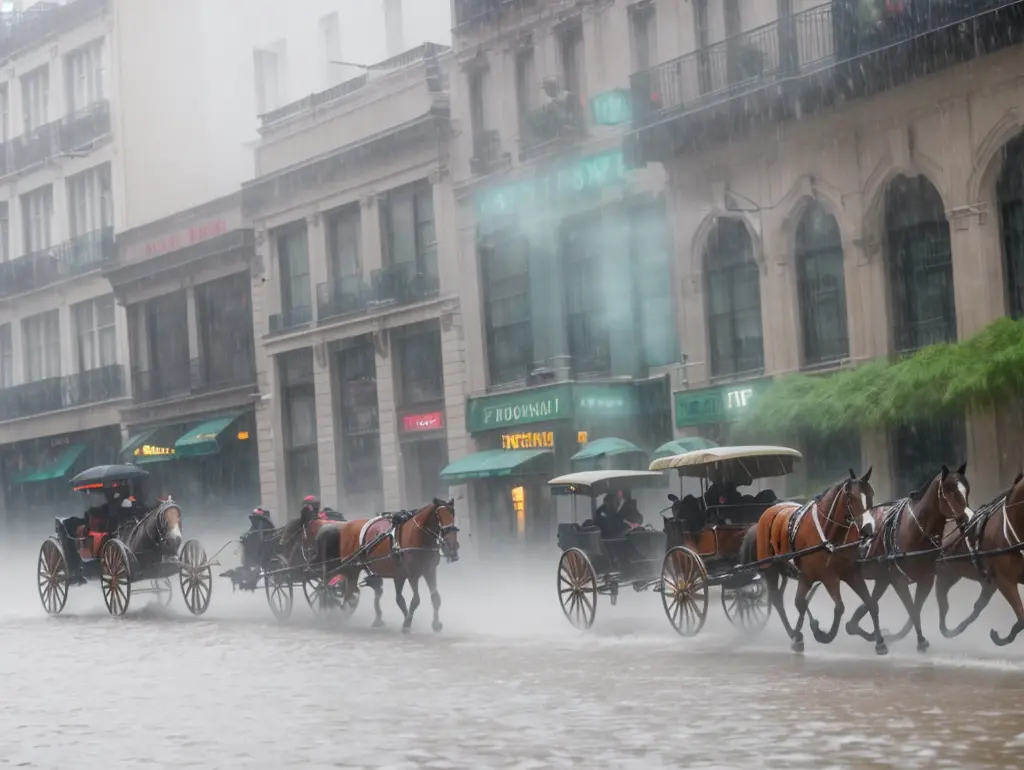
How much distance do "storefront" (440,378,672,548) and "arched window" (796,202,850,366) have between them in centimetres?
384

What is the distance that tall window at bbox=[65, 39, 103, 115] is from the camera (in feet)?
170

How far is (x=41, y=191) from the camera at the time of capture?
5484 cm

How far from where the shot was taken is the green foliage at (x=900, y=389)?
24.5 meters

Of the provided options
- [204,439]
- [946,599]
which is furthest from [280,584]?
[204,439]

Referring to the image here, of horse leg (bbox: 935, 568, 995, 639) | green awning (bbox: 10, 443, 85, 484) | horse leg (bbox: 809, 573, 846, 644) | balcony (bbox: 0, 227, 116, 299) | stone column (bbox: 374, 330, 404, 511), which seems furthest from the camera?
green awning (bbox: 10, 443, 85, 484)

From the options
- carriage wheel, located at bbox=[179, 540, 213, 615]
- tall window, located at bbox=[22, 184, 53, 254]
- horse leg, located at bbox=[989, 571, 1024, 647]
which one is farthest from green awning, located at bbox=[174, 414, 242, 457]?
horse leg, located at bbox=[989, 571, 1024, 647]

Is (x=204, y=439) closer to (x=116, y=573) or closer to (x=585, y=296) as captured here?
(x=585, y=296)

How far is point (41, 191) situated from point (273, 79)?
38.1 ft

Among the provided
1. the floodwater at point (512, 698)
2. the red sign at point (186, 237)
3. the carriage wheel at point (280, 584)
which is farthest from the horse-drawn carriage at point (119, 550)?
the red sign at point (186, 237)

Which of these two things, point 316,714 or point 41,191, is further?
point 41,191

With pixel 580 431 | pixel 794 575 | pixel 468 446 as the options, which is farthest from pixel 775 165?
pixel 794 575

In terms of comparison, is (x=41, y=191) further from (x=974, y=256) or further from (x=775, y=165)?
(x=974, y=256)

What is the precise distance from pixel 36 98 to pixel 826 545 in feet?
145

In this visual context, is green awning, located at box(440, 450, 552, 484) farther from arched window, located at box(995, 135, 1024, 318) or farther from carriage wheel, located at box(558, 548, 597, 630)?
carriage wheel, located at box(558, 548, 597, 630)
